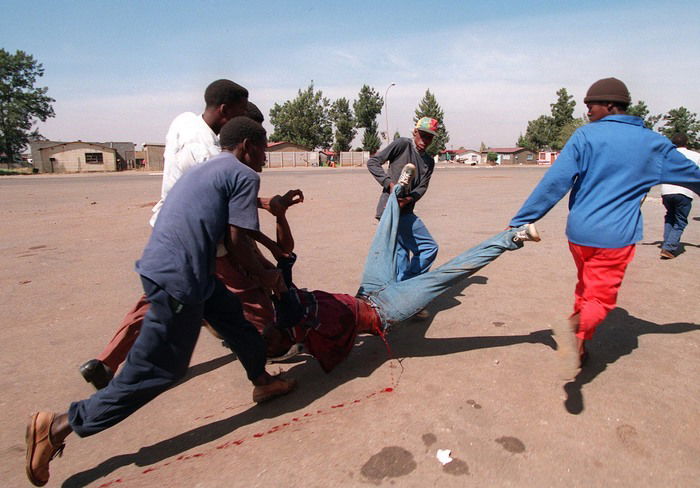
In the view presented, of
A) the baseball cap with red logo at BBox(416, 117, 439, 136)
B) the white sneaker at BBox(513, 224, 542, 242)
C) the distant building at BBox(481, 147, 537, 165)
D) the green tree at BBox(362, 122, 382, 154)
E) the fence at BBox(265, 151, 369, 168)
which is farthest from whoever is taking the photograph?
the distant building at BBox(481, 147, 537, 165)

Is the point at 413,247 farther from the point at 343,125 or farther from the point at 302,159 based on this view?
the point at 343,125

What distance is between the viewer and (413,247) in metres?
4.70

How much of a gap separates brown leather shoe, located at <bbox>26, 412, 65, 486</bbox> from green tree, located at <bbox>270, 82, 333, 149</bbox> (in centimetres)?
6887

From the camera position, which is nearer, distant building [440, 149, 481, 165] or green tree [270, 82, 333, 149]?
green tree [270, 82, 333, 149]

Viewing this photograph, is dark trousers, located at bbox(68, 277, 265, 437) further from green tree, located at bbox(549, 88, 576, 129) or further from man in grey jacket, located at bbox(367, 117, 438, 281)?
green tree, located at bbox(549, 88, 576, 129)

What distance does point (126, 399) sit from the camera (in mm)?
2285

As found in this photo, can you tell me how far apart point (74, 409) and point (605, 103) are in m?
3.65

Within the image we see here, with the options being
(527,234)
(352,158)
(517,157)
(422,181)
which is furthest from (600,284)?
(517,157)

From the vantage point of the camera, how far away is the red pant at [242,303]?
9.55ft

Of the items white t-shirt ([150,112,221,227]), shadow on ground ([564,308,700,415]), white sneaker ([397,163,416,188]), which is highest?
white t-shirt ([150,112,221,227])

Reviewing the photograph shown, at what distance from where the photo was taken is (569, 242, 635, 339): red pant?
2.87 metres

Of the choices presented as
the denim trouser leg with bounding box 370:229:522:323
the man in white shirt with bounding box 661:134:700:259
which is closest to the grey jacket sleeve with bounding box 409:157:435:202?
the denim trouser leg with bounding box 370:229:522:323

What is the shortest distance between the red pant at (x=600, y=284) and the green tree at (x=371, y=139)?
6586cm

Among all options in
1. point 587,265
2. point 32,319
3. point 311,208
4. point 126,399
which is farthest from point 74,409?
point 311,208
